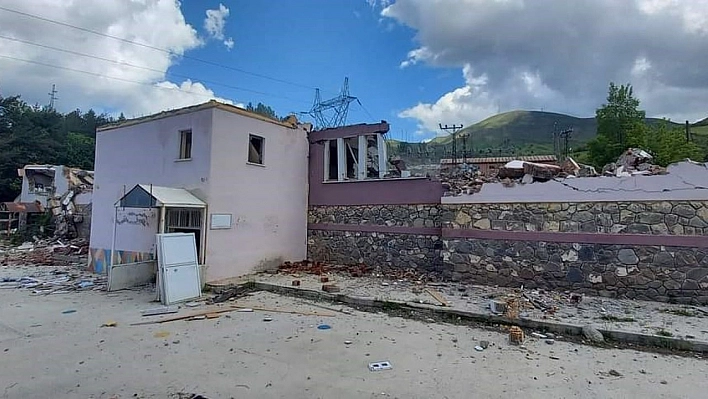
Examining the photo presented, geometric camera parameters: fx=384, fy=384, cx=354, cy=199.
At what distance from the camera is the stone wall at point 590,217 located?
711cm

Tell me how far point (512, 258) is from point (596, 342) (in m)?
3.29

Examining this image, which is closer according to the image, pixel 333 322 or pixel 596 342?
pixel 596 342

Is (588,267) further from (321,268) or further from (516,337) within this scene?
(321,268)

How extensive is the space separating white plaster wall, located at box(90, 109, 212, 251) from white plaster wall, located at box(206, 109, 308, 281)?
1.49 ft

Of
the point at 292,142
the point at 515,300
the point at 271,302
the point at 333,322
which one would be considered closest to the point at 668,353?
the point at 515,300

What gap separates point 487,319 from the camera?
21.2 ft

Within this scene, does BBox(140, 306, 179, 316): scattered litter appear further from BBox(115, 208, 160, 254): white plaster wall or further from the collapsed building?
the collapsed building

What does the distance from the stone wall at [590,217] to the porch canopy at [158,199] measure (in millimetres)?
6233

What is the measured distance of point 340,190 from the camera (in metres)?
11.8

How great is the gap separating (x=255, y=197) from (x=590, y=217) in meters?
8.10

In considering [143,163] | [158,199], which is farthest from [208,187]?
[143,163]

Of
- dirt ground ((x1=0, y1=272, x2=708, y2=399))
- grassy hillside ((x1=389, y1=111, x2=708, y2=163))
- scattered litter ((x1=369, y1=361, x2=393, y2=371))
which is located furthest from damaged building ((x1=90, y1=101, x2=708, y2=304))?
grassy hillside ((x1=389, y1=111, x2=708, y2=163))

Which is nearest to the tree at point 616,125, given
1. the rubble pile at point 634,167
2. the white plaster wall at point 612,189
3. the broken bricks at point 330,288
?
the rubble pile at point 634,167

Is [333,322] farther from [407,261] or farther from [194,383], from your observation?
[407,261]
